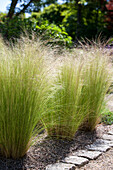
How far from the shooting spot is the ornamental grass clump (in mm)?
2174

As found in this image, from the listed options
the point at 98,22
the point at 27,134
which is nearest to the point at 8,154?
the point at 27,134

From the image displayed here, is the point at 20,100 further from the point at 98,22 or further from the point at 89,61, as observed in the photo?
the point at 98,22

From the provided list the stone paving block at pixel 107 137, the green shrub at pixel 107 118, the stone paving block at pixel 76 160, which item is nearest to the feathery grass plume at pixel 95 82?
the stone paving block at pixel 107 137

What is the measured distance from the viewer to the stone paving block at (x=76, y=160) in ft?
7.92

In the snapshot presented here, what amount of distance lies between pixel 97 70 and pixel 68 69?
0.59m

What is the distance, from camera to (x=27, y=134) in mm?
2277

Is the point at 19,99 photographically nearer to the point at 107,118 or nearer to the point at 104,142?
the point at 104,142

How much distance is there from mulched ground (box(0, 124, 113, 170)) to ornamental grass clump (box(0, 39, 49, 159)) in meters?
0.10

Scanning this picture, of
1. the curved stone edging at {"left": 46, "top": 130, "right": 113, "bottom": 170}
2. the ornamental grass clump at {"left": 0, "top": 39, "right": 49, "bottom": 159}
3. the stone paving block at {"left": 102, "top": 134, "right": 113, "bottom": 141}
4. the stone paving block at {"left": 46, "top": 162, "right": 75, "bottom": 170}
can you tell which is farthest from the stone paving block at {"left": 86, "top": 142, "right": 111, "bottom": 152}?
the ornamental grass clump at {"left": 0, "top": 39, "right": 49, "bottom": 159}

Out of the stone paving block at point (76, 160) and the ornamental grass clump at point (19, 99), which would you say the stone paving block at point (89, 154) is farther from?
the ornamental grass clump at point (19, 99)

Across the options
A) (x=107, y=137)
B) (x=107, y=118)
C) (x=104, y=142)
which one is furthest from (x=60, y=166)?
(x=107, y=118)

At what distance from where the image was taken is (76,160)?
246 centimetres

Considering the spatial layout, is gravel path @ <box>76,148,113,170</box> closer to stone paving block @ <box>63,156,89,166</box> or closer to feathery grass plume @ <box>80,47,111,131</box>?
stone paving block @ <box>63,156,89,166</box>

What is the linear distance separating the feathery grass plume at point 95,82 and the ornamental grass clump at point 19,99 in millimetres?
1133
